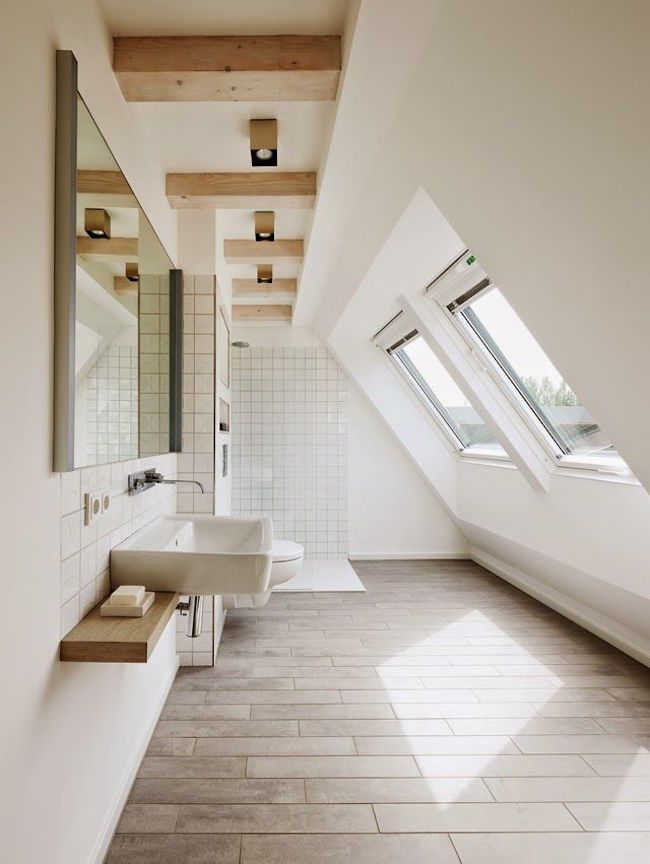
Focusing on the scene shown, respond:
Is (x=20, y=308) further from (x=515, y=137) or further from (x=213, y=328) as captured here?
(x=213, y=328)

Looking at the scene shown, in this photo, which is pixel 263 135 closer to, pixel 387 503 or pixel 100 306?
pixel 100 306

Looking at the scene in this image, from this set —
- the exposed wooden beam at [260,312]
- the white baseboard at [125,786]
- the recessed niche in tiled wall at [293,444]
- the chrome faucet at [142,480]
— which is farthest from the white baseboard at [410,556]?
the chrome faucet at [142,480]

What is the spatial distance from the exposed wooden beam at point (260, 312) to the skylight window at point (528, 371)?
7.23 ft

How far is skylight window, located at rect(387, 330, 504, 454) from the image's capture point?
14.0 ft

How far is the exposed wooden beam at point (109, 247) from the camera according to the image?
155 cm

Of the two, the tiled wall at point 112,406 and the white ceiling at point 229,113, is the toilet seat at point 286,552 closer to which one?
the tiled wall at point 112,406

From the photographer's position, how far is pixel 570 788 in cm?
193

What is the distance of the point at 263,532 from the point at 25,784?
55.4 inches

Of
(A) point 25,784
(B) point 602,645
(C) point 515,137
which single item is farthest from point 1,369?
(B) point 602,645

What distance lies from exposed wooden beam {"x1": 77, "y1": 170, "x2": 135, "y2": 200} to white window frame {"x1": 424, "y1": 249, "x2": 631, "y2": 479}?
1648mm

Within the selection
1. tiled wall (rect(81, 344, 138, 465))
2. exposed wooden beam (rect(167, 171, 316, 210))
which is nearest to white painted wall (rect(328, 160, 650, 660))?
exposed wooden beam (rect(167, 171, 316, 210))

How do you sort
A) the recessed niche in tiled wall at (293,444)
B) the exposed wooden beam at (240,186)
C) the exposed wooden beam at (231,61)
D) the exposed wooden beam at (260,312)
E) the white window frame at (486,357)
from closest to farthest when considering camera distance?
the exposed wooden beam at (231,61) → the exposed wooden beam at (240,186) → the white window frame at (486,357) → the exposed wooden beam at (260,312) → the recessed niche in tiled wall at (293,444)

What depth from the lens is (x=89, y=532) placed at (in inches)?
64.2

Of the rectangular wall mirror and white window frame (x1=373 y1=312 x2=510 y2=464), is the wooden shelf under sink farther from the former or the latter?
white window frame (x1=373 y1=312 x2=510 y2=464)
